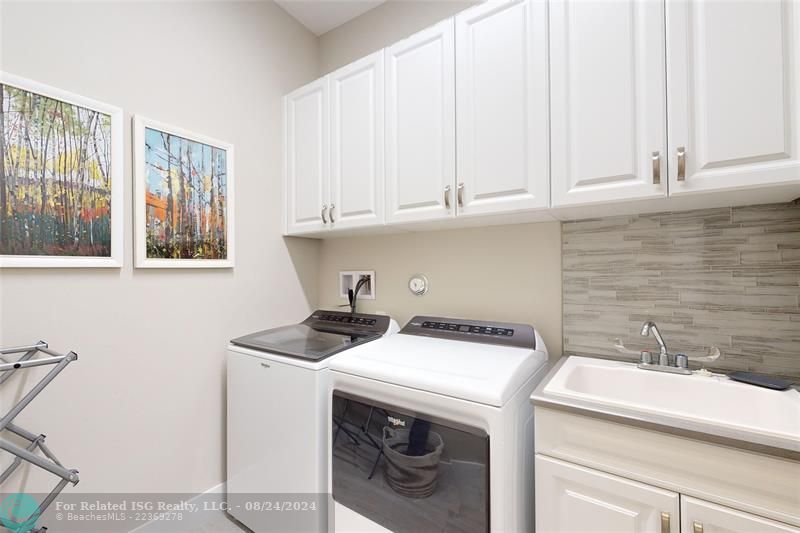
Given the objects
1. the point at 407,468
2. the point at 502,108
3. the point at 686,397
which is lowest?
the point at 407,468

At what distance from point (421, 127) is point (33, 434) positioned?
6.29ft

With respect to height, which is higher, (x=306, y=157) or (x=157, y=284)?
(x=306, y=157)

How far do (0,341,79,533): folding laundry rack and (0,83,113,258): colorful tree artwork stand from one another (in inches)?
13.9

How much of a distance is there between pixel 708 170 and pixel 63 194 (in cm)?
223

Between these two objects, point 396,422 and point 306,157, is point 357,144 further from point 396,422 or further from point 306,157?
point 396,422

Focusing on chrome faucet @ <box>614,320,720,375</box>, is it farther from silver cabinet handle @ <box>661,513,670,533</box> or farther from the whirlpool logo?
the whirlpool logo

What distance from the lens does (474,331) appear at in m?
1.69

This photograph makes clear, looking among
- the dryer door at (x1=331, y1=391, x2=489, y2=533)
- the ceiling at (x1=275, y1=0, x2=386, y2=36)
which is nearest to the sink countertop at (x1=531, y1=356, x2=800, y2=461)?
the dryer door at (x1=331, y1=391, x2=489, y2=533)

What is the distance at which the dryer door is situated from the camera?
3.60 ft

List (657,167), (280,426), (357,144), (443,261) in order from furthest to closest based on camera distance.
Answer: (443,261) → (357,144) → (280,426) → (657,167)

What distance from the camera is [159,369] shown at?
158 centimetres

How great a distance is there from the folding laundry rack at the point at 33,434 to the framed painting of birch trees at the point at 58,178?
1.03 feet

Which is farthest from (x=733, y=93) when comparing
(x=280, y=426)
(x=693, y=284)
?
(x=280, y=426)

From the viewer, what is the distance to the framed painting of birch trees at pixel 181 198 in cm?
152
